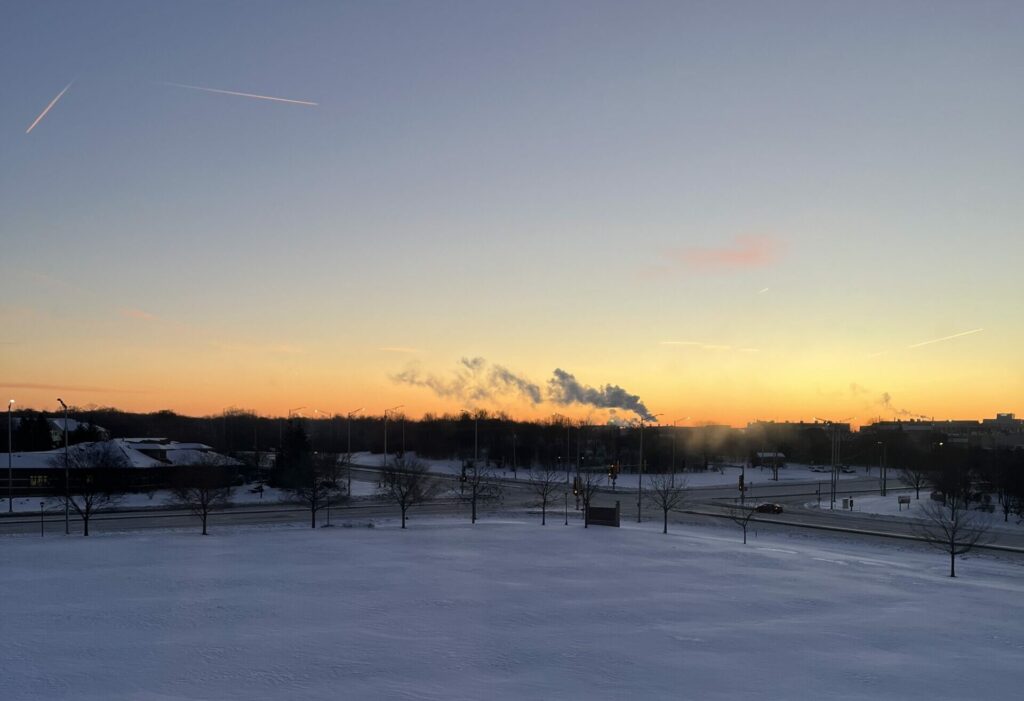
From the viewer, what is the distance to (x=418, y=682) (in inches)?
738

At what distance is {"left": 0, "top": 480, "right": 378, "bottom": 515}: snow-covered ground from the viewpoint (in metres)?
64.7

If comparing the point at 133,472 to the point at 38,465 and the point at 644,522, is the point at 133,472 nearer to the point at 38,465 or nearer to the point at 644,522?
the point at 38,465

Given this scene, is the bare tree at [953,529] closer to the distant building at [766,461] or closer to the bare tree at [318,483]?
the bare tree at [318,483]

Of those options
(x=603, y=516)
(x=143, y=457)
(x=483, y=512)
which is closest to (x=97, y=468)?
(x=143, y=457)

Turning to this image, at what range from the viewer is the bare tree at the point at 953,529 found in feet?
132

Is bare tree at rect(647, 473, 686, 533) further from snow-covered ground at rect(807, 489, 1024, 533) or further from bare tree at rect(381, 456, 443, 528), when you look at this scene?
bare tree at rect(381, 456, 443, 528)

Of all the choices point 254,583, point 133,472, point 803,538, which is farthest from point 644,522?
point 133,472

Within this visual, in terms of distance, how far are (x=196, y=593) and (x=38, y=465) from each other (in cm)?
5746

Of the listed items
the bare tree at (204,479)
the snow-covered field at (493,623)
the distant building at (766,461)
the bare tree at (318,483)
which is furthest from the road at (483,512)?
the distant building at (766,461)

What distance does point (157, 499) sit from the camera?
72.0 m

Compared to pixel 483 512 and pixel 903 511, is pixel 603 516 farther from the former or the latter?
pixel 903 511

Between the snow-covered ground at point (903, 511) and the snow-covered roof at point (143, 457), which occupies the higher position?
the snow-covered roof at point (143, 457)

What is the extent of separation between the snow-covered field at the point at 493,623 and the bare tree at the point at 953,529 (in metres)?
1.34

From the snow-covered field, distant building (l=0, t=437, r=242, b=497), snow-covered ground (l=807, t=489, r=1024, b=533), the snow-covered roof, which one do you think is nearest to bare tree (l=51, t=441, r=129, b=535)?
distant building (l=0, t=437, r=242, b=497)
